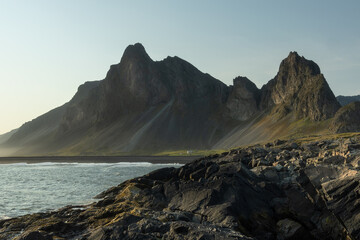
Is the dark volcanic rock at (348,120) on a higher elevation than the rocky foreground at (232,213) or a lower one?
higher

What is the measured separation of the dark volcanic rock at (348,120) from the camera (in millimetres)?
151125

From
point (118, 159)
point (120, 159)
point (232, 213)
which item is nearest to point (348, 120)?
point (120, 159)

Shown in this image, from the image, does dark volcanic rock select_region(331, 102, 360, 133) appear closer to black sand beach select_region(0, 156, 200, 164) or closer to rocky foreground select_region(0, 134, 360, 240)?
black sand beach select_region(0, 156, 200, 164)

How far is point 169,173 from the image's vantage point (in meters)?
38.8

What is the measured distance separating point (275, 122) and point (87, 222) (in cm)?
18634

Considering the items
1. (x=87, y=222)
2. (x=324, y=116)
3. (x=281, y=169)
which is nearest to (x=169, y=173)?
(x=281, y=169)

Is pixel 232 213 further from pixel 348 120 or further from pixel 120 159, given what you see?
pixel 348 120

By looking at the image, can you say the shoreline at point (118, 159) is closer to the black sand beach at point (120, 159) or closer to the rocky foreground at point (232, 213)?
the black sand beach at point (120, 159)

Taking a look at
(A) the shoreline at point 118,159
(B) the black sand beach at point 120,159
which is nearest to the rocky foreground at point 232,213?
(B) the black sand beach at point 120,159

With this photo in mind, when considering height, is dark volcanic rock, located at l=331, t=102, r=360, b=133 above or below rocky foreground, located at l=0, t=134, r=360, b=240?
above

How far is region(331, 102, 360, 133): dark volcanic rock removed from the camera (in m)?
151

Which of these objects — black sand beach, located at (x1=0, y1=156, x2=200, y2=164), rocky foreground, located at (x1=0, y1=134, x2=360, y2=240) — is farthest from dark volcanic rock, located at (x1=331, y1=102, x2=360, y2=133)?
rocky foreground, located at (x1=0, y1=134, x2=360, y2=240)

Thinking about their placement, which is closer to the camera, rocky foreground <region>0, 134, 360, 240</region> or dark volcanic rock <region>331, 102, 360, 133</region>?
rocky foreground <region>0, 134, 360, 240</region>

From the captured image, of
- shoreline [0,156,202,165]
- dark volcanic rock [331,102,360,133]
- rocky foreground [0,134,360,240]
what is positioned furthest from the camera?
dark volcanic rock [331,102,360,133]
